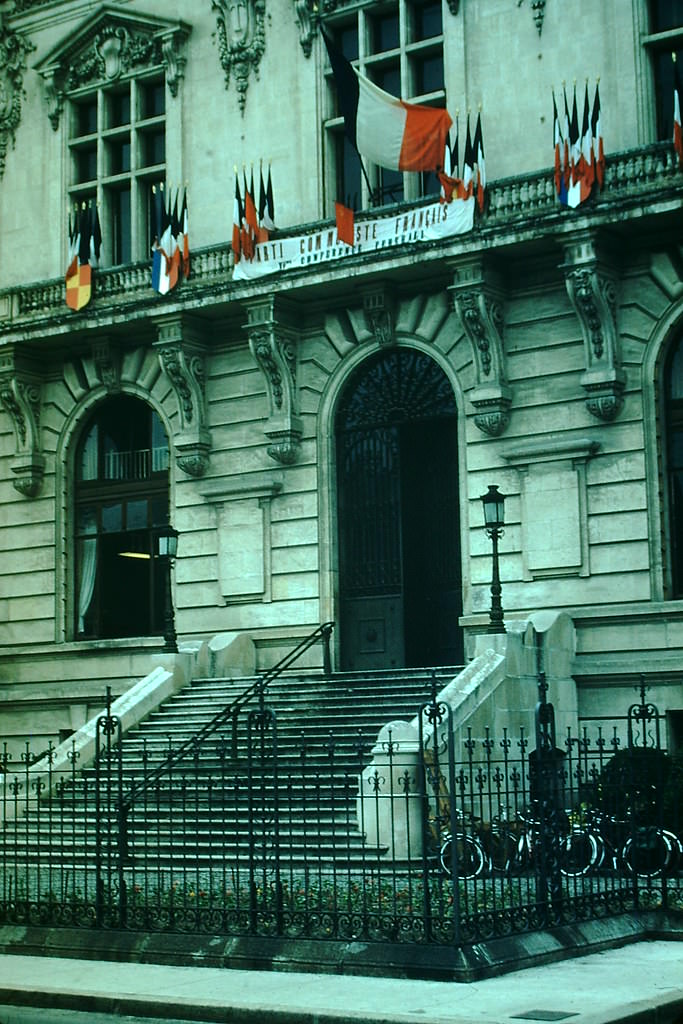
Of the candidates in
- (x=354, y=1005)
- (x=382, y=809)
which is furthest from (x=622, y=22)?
(x=354, y=1005)

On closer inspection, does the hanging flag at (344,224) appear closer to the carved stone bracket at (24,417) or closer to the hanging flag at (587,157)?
the hanging flag at (587,157)

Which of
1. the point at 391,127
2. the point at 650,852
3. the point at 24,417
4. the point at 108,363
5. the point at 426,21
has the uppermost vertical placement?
the point at 426,21

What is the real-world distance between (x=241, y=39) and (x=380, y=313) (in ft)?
Answer: 22.8

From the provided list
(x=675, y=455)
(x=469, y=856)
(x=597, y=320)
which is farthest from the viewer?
(x=597, y=320)

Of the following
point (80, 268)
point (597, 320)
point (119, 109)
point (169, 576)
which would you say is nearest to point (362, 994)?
point (597, 320)

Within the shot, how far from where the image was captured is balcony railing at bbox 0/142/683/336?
27422 millimetres

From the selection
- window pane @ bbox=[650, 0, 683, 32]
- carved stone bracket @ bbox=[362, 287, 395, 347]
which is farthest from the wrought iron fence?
window pane @ bbox=[650, 0, 683, 32]

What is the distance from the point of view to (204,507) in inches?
1293

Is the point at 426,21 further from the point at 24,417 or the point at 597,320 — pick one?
the point at 24,417

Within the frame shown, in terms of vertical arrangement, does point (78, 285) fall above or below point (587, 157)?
below

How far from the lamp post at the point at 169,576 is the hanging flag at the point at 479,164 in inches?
324

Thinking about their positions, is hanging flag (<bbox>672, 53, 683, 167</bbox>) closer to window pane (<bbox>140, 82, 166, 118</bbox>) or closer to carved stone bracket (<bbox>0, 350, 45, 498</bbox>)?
window pane (<bbox>140, 82, 166, 118</bbox>)

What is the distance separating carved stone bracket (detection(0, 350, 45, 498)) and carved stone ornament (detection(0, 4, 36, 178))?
16.5ft

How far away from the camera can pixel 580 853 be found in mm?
18516
